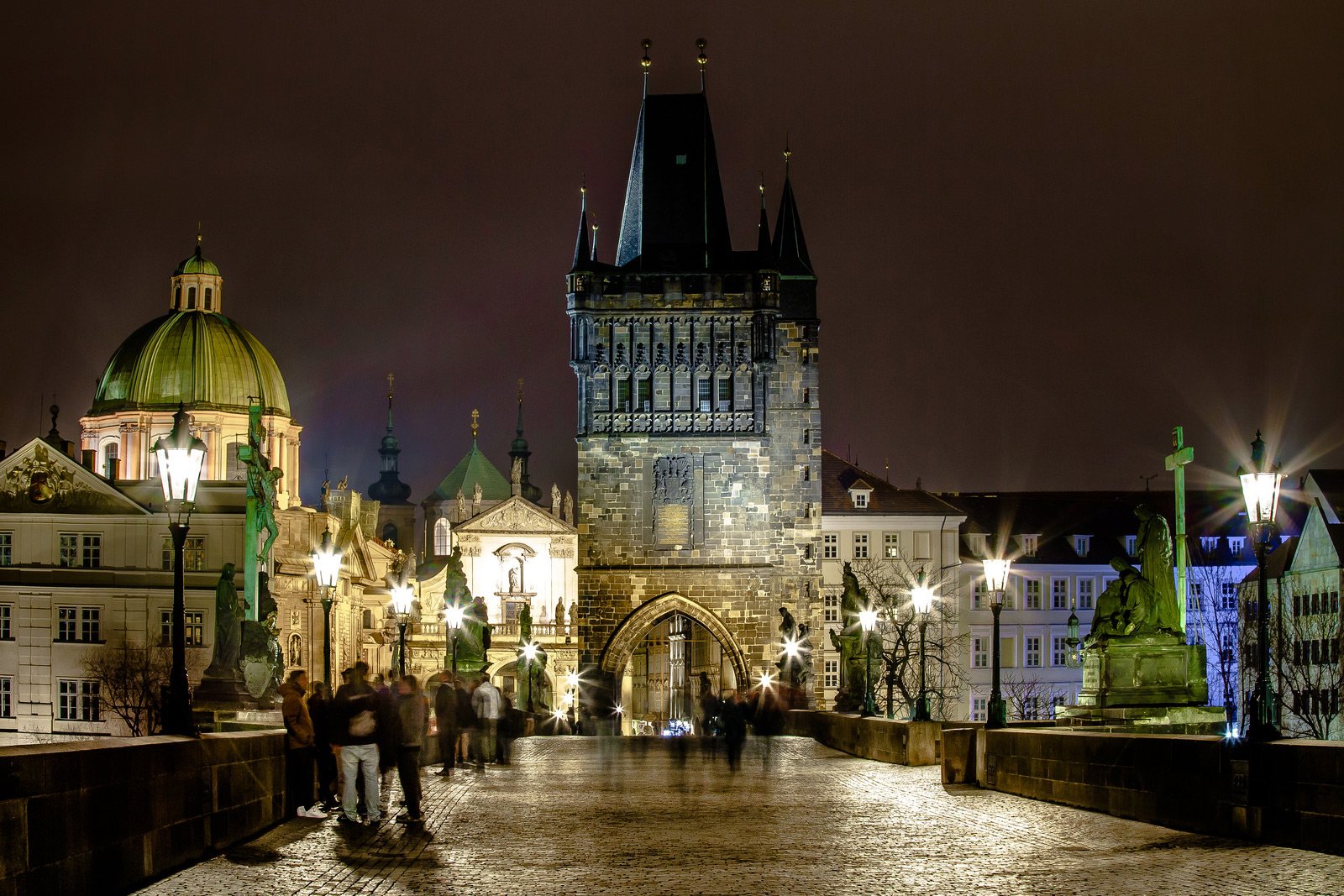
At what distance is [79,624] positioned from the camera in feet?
234

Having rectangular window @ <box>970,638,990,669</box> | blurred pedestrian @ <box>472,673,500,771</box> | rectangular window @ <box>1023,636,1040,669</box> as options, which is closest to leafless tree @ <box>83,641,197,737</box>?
rectangular window @ <box>970,638,990,669</box>

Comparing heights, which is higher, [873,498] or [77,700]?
[873,498]

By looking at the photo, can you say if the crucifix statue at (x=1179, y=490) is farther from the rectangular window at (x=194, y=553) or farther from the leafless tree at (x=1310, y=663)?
the rectangular window at (x=194, y=553)

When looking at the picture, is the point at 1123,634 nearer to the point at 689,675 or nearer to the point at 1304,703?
the point at 1304,703

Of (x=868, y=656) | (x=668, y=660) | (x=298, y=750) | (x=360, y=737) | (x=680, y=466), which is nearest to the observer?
(x=360, y=737)

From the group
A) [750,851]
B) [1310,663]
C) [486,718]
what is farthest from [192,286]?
[750,851]

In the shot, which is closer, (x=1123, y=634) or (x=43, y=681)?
(x=1123, y=634)

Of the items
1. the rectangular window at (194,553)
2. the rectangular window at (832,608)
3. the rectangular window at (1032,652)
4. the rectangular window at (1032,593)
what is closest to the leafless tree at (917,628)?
the rectangular window at (832,608)

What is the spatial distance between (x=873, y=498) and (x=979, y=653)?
7.58 metres

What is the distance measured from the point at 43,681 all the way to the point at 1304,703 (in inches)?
1771

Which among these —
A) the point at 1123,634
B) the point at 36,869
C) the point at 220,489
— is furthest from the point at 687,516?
the point at 36,869

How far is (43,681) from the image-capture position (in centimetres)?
7019

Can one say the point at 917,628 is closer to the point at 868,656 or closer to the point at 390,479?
the point at 868,656

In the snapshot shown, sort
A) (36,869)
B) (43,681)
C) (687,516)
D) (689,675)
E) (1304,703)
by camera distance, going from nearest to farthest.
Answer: (36,869), (1304,703), (687,516), (43,681), (689,675)
